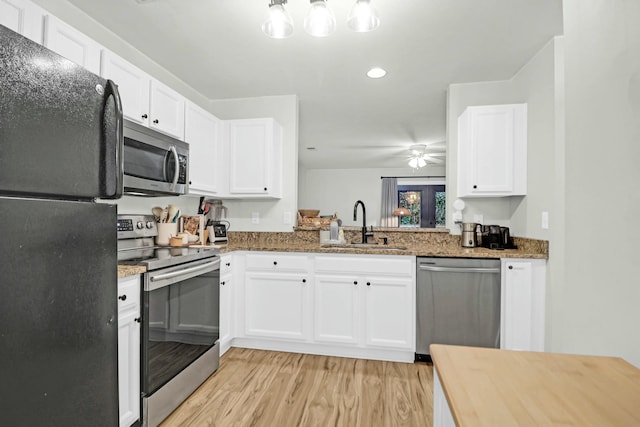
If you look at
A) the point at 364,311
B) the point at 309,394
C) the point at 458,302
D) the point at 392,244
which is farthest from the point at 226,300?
the point at 458,302

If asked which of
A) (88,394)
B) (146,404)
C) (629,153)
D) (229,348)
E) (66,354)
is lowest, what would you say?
(229,348)

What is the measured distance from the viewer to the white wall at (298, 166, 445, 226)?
8.07 metres

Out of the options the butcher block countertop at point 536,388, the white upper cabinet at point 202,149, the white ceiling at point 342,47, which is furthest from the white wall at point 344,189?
the butcher block countertop at point 536,388

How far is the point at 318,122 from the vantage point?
14.3 feet

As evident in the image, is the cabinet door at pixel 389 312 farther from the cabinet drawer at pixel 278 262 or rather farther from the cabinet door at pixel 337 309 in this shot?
the cabinet drawer at pixel 278 262

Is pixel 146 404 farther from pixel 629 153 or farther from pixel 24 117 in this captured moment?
pixel 629 153

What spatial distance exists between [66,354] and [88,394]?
160 millimetres

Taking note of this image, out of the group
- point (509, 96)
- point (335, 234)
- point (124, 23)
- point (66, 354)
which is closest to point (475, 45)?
point (509, 96)

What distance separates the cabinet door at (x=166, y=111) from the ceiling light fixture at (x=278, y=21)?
981 mm

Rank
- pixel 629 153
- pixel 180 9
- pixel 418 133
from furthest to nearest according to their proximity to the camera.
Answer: pixel 418 133 < pixel 180 9 < pixel 629 153

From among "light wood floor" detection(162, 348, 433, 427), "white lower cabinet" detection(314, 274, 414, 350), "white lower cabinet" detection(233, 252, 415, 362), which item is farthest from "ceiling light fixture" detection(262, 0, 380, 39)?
"light wood floor" detection(162, 348, 433, 427)

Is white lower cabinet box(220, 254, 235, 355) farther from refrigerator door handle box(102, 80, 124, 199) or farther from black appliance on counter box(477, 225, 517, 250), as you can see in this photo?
black appliance on counter box(477, 225, 517, 250)

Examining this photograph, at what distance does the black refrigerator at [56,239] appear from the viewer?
756 mm

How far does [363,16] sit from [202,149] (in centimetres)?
174
